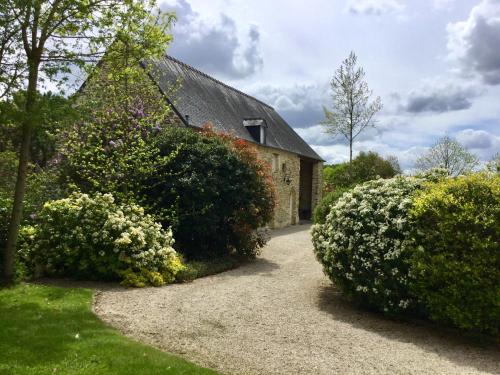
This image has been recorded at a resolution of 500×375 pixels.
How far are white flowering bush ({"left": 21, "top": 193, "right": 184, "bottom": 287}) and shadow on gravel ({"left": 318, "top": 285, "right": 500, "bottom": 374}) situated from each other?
3.47m

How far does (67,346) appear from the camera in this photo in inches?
203

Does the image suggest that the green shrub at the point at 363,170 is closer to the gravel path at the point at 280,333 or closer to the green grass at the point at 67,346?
the gravel path at the point at 280,333

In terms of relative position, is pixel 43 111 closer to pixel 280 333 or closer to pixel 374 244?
pixel 280 333

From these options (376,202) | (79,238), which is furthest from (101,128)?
(376,202)

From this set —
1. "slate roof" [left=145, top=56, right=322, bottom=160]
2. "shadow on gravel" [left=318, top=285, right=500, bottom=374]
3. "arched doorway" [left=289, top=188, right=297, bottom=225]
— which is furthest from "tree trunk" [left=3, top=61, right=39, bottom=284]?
"arched doorway" [left=289, top=188, right=297, bottom=225]

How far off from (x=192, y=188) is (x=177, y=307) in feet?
15.7

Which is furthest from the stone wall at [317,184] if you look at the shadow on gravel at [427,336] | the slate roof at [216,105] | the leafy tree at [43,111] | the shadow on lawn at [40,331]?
the shadow on lawn at [40,331]

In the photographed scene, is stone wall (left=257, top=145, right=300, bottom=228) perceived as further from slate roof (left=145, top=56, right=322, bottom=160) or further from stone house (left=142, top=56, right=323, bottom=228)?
slate roof (left=145, top=56, right=322, bottom=160)

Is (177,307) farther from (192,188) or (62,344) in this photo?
(192,188)

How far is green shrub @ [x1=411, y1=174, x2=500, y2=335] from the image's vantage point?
6.25 meters

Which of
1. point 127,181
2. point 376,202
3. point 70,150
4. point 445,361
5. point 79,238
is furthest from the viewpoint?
point 70,150

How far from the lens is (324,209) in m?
10.4

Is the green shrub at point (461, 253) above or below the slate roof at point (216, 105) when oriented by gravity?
below

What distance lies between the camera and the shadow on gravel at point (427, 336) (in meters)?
5.88
